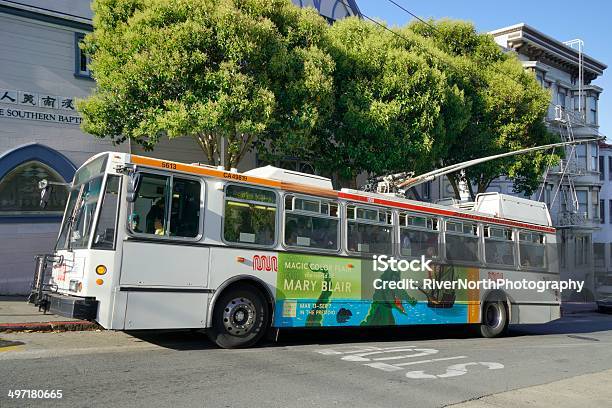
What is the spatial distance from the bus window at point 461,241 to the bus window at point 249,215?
16.1 ft

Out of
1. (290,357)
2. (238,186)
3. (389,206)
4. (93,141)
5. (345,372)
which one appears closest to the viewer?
(345,372)

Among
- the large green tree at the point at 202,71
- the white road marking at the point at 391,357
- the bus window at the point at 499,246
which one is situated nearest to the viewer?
the white road marking at the point at 391,357

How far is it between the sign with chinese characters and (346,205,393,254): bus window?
9.18 metres

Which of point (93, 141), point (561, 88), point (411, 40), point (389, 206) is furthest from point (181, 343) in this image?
point (561, 88)

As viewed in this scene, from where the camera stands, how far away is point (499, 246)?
14.1 m

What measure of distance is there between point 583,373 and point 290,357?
4.71 m

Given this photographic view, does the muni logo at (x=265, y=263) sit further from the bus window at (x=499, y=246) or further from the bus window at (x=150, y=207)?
the bus window at (x=499, y=246)

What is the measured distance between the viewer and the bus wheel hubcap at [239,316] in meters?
9.20

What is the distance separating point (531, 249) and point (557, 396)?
834 centimetres

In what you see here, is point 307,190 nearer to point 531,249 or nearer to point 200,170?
point 200,170

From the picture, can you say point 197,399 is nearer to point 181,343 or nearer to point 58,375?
point 58,375

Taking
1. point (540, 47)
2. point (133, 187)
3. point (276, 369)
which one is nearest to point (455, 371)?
point (276, 369)

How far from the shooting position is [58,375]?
678 cm

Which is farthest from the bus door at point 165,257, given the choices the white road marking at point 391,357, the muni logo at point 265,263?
the white road marking at point 391,357
